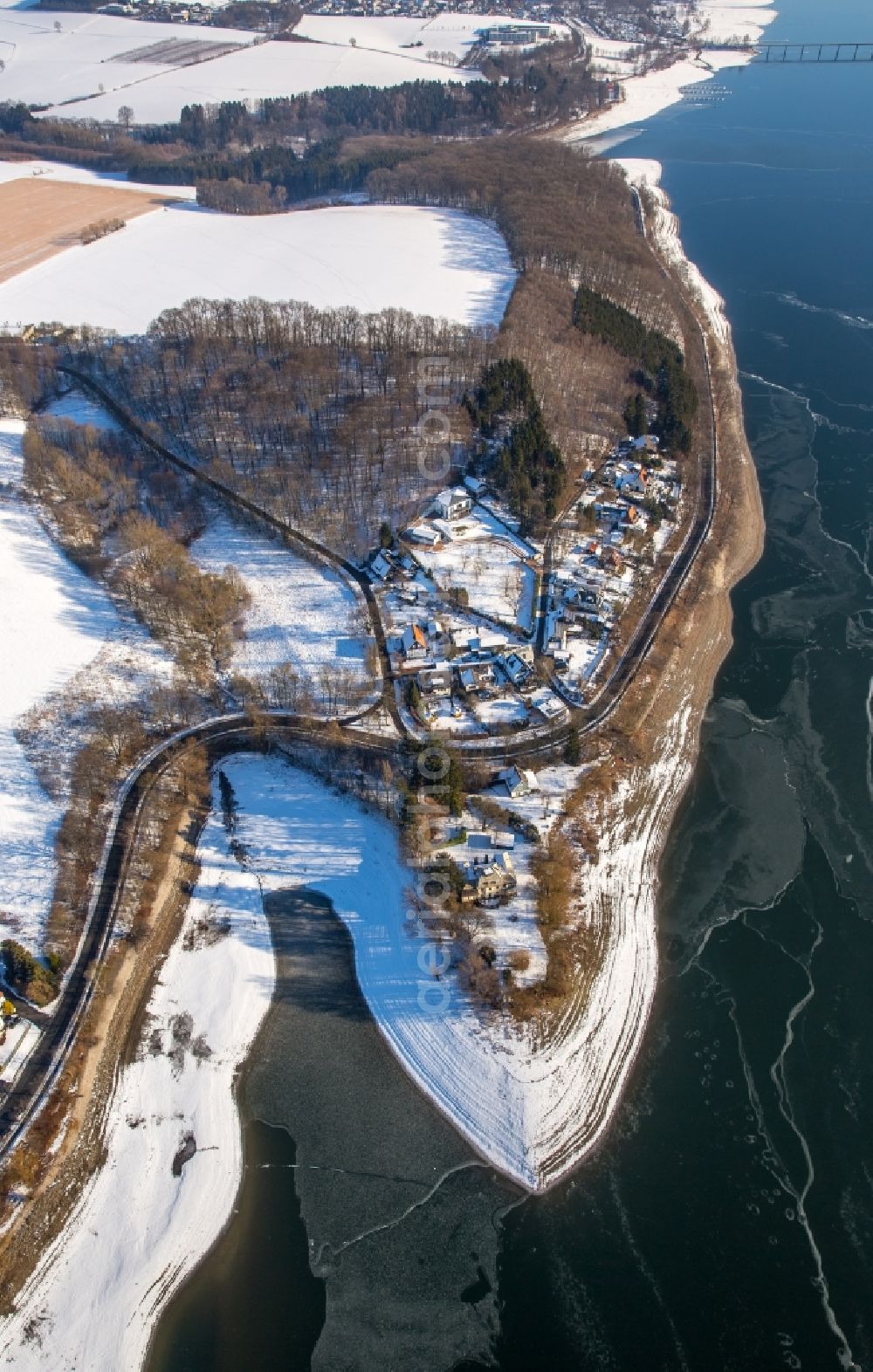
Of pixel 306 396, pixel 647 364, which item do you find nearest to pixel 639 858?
pixel 306 396

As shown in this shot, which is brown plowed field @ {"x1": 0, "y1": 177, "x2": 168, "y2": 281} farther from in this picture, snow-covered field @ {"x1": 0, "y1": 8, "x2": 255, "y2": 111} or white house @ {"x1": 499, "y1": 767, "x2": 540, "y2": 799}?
white house @ {"x1": 499, "y1": 767, "x2": 540, "y2": 799}

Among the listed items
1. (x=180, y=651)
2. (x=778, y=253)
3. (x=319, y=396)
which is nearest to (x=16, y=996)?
(x=180, y=651)

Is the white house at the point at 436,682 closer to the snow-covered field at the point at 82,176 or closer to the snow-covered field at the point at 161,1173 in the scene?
the snow-covered field at the point at 161,1173

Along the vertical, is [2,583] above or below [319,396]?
below

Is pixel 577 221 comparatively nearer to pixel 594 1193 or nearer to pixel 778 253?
pixel 778 253

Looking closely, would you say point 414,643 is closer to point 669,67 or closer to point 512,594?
point 512,594

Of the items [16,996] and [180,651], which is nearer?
[16,996]

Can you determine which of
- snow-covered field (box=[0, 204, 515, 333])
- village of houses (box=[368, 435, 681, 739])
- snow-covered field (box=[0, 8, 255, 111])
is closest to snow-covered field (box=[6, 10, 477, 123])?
snow-covered field (box=[0, 8, 255, 111])
